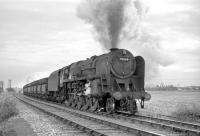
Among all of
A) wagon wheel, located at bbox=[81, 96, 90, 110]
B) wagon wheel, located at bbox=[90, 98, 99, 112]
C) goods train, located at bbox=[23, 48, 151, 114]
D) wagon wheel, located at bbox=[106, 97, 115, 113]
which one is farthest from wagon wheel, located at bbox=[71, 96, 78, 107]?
wagon wheel, located at bbox=[106, 97, 115, 113]

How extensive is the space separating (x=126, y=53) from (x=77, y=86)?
510cm

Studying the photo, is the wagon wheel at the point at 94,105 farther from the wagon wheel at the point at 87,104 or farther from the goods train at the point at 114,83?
the wagon wheel at the point at 87,104

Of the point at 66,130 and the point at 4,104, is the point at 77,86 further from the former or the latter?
the point at 66,130

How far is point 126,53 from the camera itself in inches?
742

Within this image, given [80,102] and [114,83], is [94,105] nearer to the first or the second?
[114,83]

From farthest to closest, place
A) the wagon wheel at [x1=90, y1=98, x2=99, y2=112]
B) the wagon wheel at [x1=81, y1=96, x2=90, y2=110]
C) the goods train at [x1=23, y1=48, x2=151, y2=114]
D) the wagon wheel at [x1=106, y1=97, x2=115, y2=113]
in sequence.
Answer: the wagon wheel at [x1=81, y1=96, x2=90, y2=110] < the wagon wheel at [x1=90, y1=98, x2=99, y2=112] < the goods train at [x1=23, y1=48, x2=151, y2=114] < the wagon wheel at [x1=106, y1=97, x2=115, y2=113]

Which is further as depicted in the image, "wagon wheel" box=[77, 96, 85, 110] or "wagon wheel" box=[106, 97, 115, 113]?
"wagon wheel" box=[77, 96, 85, 110]

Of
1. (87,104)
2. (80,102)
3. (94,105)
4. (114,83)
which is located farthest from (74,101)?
(114,83)

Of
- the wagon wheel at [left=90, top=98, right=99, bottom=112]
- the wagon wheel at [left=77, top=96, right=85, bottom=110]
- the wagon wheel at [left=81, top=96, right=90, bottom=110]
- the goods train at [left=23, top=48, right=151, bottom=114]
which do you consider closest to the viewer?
the goods train at [left=23, top=48, right=151, bottom=114]

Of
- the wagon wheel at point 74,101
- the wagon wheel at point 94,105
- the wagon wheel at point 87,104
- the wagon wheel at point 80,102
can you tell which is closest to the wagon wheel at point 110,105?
the wagon wheel at point 94,105

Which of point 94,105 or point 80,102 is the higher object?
point 80,102

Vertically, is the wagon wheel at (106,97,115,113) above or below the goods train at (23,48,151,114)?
below

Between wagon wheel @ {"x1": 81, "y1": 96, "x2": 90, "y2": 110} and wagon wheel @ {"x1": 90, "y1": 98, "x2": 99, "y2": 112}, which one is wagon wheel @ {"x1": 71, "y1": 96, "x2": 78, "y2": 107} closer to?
wagon wheel @ {"x1": 81, "y1": 96, "x2": 90, "y2": 110}

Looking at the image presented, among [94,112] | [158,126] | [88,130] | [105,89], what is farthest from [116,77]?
[88,130]
